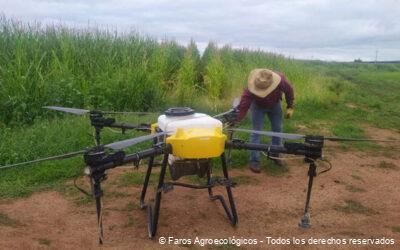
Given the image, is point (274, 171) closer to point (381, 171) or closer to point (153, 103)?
point (381, 171)

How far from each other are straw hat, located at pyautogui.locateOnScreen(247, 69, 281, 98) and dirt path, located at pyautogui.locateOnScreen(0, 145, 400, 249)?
3.93 feet

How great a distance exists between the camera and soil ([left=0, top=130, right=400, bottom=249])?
4.39 meters

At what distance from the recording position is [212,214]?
16.4 feet

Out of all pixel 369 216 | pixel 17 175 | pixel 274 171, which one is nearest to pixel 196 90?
pixel 274 171

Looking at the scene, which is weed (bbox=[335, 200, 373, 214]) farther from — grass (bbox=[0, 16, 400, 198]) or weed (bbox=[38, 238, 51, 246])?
weed (bbox=[38, 238, 51, 246])

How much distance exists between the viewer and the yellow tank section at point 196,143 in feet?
12.2

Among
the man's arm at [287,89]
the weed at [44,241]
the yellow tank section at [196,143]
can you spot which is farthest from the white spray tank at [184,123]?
the man's arm at [287,89]

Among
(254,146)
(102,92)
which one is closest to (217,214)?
(254,146)

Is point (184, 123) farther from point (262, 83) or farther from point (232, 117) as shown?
point (262, 83)

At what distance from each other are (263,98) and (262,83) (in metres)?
0.26

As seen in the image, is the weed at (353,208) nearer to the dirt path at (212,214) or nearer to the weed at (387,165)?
the dirt path at (212,214)

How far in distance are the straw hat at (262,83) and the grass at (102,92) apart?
1206 mm

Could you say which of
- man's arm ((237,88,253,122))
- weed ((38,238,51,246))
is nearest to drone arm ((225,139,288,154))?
weed ((38,238,51,246))

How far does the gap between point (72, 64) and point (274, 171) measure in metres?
5.61
